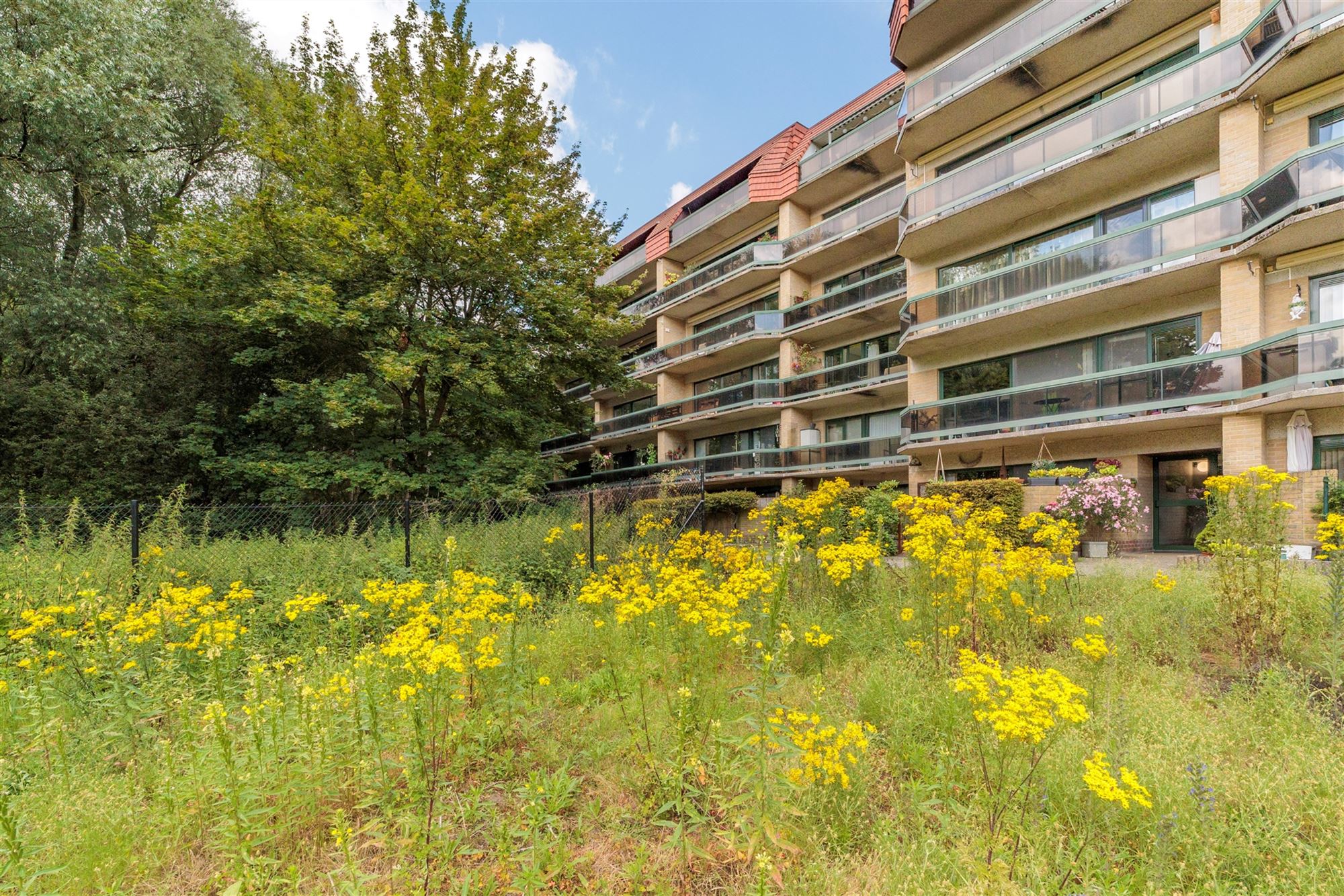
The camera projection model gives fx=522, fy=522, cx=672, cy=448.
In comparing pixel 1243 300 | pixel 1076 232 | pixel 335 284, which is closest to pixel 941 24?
pixel 1076 232

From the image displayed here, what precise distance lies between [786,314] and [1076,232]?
9608 millimetres

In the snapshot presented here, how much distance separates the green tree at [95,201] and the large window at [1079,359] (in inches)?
849

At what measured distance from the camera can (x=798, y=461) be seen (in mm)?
20734

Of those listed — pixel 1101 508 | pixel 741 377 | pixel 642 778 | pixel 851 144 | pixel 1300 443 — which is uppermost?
pixel 851 144

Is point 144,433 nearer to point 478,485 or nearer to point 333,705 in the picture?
point 478,485

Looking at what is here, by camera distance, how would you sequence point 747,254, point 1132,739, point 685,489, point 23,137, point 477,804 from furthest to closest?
point 747,254 < point 685,489 < point 23,137 < point 1132,739 < point 477,804

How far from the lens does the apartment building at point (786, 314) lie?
19.0m

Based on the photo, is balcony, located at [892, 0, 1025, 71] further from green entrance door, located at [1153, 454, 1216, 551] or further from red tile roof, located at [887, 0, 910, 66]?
green entrance door, located at [1153, 454, 1216, 551]

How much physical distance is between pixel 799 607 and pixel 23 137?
61.3ft

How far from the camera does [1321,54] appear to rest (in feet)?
32.0

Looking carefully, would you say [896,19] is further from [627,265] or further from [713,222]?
[627,265]

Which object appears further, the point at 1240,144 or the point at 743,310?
the point at 743,310

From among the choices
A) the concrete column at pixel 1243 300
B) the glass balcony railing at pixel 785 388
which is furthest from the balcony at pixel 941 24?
the concrete column at pixel 1243 300

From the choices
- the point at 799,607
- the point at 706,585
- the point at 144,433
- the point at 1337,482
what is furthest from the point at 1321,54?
the point at 144,433
